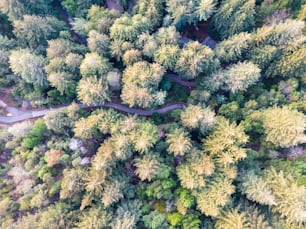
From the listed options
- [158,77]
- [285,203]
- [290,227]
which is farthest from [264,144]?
[158,77]

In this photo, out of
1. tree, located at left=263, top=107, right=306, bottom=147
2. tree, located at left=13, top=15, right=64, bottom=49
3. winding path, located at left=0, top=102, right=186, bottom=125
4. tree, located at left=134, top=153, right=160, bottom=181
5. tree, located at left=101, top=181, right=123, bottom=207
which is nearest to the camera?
tree, located at left=101, top=181, right=123, bottom=207

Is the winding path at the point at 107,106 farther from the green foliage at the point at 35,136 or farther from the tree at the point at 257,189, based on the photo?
the tree at the point at 257,189

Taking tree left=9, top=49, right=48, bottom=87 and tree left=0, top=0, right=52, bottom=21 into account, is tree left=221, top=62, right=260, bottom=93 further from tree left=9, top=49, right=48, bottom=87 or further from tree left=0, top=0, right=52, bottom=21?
tree left=0, top=0, right=52, bottom=21

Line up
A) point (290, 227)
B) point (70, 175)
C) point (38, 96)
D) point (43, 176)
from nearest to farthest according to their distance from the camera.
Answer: point (290, 227), point (70, 175), point (43, 176), point (38, 96)

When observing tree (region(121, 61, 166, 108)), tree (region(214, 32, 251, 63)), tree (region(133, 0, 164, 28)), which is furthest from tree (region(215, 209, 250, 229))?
tree (region(133, 0, 164, 28))

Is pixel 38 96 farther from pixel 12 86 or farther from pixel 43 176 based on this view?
pixel 43 176

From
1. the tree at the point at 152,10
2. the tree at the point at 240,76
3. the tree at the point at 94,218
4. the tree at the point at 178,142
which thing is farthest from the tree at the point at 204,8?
the tree at the point at 94,218

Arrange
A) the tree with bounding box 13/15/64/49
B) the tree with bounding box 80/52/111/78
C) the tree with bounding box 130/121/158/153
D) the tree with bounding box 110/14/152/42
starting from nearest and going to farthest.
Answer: the tree with bounding box 130/121/158/153
the tree with bounding box 80/52/111/78
the tree with bounding box 110/14/152/42
the tree with bounding box 13/15/64/49
